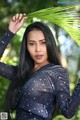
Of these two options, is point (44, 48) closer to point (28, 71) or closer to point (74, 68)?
point (28, 71)

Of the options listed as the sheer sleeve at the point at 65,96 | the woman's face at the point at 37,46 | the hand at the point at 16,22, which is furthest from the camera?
the hand at the point at 16,22

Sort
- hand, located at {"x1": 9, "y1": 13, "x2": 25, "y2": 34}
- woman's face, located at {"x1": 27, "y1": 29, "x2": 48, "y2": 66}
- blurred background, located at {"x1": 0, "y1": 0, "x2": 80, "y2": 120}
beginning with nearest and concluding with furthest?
woman's face, located at {"x1": 27, "y1": 29, "x2": 48, "y2": 66}
hand, located at {"x1": 9, "y1": 13, "x2": 25, "y2": 34}
blurred background, located at {"x1": 0, "y1": 0, "x2": 80, "y2": 120}

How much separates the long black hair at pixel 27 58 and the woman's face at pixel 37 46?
20mm

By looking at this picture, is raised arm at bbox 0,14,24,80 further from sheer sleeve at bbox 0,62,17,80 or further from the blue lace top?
the blue lace top

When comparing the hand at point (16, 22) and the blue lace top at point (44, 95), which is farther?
the hand at point (16, 22)

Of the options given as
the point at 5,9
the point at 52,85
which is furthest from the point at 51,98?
the point at 5,9

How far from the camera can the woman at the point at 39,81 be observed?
69.5 inches

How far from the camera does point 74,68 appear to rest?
3.98m

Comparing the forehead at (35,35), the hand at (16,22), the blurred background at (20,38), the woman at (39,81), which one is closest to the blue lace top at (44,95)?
the woman at (39,81)

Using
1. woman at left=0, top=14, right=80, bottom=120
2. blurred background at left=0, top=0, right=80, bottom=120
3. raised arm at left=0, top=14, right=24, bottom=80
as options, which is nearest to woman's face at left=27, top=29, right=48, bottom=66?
woman at left=0, top=14, right=80, bottom=120

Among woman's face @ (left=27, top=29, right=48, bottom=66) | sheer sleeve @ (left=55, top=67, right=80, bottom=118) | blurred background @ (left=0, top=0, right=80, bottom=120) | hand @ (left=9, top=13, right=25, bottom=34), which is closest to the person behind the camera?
sheer sleeve @ (left=55, top=67, right=80, bottom=118)

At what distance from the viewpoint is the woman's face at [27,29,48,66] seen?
184 centimetres

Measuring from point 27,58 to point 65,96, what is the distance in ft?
1.03

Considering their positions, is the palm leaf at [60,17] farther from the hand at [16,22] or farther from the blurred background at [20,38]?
the blurred background at [20,38]
